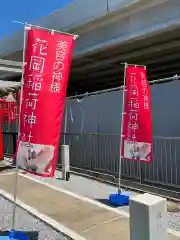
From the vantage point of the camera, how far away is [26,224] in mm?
5988

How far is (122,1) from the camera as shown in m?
11.5

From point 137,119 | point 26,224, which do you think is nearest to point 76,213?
point 26,224

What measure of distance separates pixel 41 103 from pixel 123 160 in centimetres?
571

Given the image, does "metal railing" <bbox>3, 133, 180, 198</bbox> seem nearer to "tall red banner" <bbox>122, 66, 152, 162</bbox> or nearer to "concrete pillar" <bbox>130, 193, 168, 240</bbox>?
"tall red banner" <bbox>122, 66, 152, 162</bbox>

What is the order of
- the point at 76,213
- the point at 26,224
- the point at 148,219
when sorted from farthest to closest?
1. the point at 76,213
2. the point at 26,224
3. the point at 148,219

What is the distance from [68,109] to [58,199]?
605cm

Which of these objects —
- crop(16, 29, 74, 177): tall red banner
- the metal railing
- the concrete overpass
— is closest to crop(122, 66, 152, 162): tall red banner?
the metal railing

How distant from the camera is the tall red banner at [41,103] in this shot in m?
4.66

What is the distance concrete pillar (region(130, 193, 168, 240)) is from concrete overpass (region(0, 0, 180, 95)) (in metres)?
7.98

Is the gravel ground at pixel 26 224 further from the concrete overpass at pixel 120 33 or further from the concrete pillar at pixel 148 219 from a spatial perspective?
the concrete overpass at pixel 120 33

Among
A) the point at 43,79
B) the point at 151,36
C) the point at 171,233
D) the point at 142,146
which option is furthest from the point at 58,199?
the point at 151,36

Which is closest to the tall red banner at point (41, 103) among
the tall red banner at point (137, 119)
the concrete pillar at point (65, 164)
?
the tall red banner at point (137, 119)

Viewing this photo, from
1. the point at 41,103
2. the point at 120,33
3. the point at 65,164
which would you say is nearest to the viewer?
the point at 41,103

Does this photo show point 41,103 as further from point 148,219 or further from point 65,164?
point 65,164
